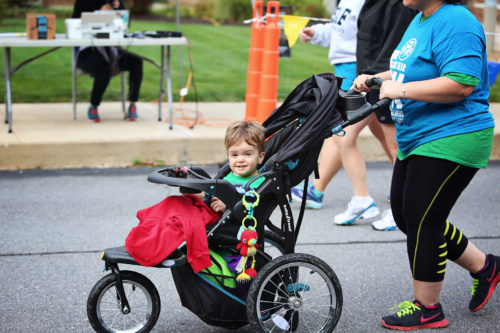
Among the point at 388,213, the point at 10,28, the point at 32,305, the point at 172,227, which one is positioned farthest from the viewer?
the point at 10,28

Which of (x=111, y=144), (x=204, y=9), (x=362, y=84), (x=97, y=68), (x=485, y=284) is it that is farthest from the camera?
(x=204, y=9)

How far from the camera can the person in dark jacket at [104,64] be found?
823 cm

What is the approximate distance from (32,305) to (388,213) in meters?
2.82

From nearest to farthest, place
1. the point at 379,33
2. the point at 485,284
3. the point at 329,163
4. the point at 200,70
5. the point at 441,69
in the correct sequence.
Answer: the point at 441,69
the point at 485,284
the point at 379,33
the point at 329,163
the point at 200,70

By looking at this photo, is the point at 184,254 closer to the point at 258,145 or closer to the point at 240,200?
the point at 240,200

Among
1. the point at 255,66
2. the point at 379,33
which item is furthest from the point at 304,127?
the point at 255,66

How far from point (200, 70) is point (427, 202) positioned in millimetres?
9246

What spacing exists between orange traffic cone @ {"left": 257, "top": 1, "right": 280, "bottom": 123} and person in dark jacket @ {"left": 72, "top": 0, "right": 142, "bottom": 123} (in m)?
1.68

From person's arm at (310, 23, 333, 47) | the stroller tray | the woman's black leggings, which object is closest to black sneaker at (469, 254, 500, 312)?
the woman's black leggings

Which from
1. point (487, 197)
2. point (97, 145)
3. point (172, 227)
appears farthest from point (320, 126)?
point (97, 145)

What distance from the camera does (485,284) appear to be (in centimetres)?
396

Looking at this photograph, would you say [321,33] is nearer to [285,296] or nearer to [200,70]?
[285,296]

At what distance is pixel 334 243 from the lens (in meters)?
5.19

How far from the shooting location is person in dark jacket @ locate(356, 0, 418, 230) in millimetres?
4969
